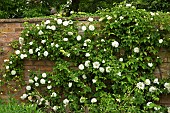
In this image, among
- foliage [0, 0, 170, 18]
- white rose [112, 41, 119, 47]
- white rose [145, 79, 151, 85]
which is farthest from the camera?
foliage [0, 0, 170, 18]

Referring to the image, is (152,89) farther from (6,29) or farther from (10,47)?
(6,29)

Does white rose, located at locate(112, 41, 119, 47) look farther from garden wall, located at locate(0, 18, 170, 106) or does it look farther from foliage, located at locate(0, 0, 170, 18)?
foliage, located at locate(0, 0, 170, 18)

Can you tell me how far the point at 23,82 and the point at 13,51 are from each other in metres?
0.45

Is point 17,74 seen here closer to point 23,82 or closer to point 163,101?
point 23,82

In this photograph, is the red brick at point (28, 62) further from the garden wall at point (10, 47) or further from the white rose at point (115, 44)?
the white rose at point (115, 44)

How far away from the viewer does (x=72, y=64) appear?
4301 millimetres

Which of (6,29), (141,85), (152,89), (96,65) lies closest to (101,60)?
(96,65)

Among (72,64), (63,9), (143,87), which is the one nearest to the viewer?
(143,87)

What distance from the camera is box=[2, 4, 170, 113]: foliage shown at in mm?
4004

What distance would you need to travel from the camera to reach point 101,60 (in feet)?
13.5

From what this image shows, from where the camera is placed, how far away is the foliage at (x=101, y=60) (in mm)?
4004

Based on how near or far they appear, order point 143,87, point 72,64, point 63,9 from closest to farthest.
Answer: point 143,87
point 72,64
point 63,9

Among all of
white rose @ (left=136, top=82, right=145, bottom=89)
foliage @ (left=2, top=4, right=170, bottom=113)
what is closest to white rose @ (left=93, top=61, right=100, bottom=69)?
foliage @ (left=2, top=4, right=170, bottom=113)

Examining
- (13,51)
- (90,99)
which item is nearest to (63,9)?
(13,51)
